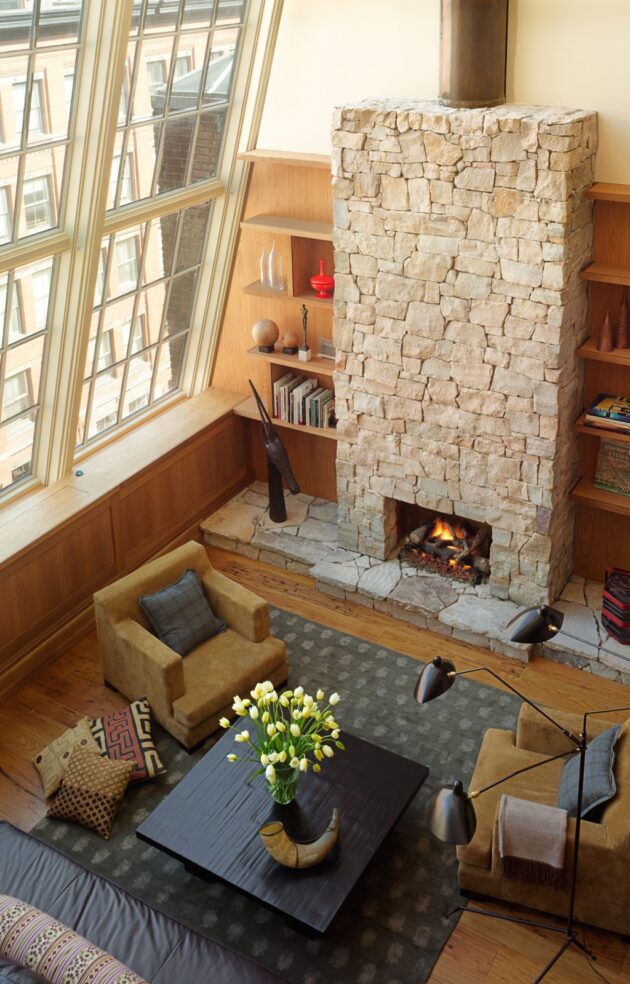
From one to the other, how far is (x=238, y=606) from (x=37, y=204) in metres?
2.57

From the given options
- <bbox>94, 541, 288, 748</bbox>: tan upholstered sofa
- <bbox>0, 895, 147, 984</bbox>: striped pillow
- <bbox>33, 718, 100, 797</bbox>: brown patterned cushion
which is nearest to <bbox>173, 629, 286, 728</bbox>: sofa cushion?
<bbox>94, 541, 288, 748</bbox>: tan upholstered sofa

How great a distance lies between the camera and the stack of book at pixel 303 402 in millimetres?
7199

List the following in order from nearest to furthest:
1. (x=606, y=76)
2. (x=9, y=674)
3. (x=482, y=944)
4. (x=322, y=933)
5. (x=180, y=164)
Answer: (x=322, y=933) < (x=482, y=944) < (x=606, y=76) < (x=9, y=674) < (x=180, y=164)

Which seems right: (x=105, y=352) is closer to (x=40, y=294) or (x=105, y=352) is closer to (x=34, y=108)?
(x=40, y=294)

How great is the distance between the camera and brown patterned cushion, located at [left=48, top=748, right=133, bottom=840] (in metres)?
5.15

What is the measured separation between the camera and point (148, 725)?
18.5ft

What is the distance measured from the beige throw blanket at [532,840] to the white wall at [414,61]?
Result: 3455mm

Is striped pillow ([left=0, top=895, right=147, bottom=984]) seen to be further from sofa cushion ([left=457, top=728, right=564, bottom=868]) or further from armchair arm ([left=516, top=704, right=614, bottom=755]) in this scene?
armchair arm ([left=516, top=704, right=614, bottom=755])

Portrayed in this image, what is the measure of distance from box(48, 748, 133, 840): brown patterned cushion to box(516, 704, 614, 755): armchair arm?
6.92ft

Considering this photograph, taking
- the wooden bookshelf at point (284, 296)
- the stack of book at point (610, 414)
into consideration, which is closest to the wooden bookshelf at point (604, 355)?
the stack of book at point (610, 414)

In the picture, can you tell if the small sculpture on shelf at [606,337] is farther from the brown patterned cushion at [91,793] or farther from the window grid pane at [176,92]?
the brown patterned cushion at [91,793]

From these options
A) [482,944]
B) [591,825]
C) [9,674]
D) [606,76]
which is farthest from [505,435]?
[9,674]

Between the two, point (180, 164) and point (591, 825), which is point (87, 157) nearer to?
point (180, 164)

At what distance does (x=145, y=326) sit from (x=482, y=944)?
4.46 meters
